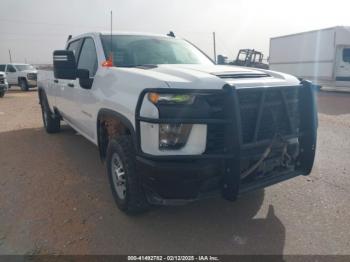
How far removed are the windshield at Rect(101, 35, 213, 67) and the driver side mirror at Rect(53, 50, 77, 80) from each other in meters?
0.46

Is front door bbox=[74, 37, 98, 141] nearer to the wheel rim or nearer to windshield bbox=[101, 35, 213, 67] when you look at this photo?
windshield bbox=[101, 35, 213, 67]

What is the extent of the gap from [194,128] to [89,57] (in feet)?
8.16

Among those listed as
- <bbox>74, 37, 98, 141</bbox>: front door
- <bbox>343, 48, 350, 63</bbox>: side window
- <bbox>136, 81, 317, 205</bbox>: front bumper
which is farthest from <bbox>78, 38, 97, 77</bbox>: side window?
<bbox>343, 48, 350, 63</bbox>: side window

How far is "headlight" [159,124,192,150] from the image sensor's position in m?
2.65

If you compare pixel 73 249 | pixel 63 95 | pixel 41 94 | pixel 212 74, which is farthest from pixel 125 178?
pixel 41 94

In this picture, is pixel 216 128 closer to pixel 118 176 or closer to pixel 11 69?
pixel 118 176

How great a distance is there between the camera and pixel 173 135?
267cm

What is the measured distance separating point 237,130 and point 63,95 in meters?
3.77

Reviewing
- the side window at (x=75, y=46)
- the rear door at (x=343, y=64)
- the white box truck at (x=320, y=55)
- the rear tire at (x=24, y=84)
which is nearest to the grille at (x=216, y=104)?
the side window at (x=75, y=46)

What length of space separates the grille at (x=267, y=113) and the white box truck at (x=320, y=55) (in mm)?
14942

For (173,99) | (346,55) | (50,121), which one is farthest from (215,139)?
(346,55)

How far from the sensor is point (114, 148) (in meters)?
3.25

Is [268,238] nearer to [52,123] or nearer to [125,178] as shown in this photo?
[125,178]

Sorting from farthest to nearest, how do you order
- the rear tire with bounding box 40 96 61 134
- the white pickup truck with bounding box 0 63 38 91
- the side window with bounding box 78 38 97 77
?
the white pickup truck with bounding box 0 63 38 91 → the rear tire with bounding box 40 96 61 134 → the side window with bounding box 78 38 97 77
